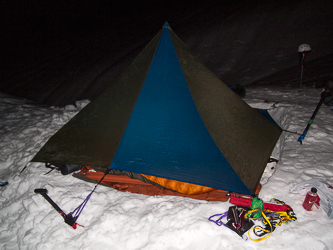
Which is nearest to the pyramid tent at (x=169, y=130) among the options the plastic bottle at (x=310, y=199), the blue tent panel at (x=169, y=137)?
the blue tent panel at (x=169, y=137)

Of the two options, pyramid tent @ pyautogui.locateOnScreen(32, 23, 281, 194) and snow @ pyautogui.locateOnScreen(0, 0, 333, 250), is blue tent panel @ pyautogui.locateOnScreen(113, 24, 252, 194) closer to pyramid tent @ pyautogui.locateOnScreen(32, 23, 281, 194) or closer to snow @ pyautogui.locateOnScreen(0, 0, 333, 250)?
pyramid tent @ pyautogui.locateOnScreen(32, 23, 281, 194)

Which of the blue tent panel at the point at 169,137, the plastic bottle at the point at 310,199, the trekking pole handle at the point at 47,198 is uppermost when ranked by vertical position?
the blue tent panel at the point at 169,137

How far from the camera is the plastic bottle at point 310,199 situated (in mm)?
2213

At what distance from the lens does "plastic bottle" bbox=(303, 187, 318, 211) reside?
7.26ft

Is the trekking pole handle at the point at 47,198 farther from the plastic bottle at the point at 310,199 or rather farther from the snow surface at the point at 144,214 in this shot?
the plastic bottle at the point at 310,199

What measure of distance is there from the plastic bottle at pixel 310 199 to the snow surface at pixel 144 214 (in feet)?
0.19

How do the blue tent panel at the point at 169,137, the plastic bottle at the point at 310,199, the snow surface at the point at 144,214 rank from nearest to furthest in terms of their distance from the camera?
the snow surface at the point at 144,214, the plastic bottle at the point at 310,199, the blue tent panel at the point at 169,137

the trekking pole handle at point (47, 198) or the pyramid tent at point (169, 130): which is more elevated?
the pyramid tent at point (169, 130)

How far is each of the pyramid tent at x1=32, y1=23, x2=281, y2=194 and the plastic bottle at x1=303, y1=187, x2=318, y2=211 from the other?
1.64 ft

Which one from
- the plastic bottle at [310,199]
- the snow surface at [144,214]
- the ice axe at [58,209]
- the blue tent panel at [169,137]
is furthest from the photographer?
the blue tent panel at [169,137]

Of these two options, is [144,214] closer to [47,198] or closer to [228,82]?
[47,198]

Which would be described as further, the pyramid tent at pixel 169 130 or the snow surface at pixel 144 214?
the pyramid tent at pixel 169 130

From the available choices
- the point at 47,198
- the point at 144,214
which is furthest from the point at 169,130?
the point at 47,198

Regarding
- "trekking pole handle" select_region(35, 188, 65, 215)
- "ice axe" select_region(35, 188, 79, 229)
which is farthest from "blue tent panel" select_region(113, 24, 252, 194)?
"trekking pole handle" select_region(35, 188, 65, 215)
